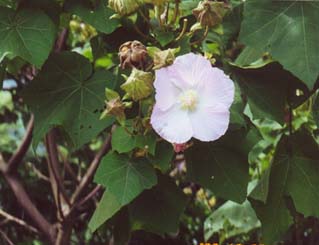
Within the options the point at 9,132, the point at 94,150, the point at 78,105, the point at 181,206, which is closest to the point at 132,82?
the point at 78,105

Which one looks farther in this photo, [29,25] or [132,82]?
[29,25]

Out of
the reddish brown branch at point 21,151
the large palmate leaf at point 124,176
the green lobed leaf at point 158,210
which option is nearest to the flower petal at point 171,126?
the large palmate leaf at point 124,176

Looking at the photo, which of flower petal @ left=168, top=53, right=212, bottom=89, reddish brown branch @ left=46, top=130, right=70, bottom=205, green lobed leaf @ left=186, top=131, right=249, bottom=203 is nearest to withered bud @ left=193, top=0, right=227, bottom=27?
flower petal @ left=168, top=53, right=212, bottom=89

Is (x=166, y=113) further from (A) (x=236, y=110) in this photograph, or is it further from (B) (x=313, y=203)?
(B) (x=313, y=203)

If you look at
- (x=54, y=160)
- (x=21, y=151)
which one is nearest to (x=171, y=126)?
(x=54, y=160)

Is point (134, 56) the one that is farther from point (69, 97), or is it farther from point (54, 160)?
point (54, 160)
